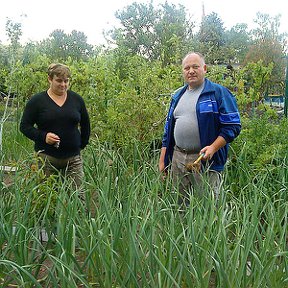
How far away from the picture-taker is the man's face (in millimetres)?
3049

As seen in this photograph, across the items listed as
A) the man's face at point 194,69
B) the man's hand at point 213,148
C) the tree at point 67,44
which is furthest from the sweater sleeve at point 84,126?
the tree at point 67,44

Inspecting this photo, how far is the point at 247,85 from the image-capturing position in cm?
625

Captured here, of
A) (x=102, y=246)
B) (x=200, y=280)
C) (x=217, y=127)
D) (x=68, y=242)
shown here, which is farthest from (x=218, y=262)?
(x=217, y=127)

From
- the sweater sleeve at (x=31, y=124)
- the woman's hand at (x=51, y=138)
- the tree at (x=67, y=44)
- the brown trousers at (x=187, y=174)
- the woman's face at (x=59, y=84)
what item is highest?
the tree at (x=67, y=44)

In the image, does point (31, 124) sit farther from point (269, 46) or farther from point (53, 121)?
point (269, 46)

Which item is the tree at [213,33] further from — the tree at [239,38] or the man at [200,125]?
the man at [200,125]

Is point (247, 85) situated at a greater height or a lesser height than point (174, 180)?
greater

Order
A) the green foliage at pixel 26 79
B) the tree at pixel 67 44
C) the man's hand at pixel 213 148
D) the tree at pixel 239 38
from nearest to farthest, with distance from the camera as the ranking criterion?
the man's hand at pixel 213 148
the green foliage at pixel 26 79
the tree at pixel 67 44
the tree at pixel 239 38

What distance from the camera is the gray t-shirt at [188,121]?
310 cm

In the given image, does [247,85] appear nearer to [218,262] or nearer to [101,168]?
[101,168]

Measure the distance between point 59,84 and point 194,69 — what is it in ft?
3.00

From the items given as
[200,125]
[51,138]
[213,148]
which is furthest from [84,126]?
[213,148]

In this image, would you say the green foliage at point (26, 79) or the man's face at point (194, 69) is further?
the green foliage at point (26, 79)

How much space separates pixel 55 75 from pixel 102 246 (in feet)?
5.02
